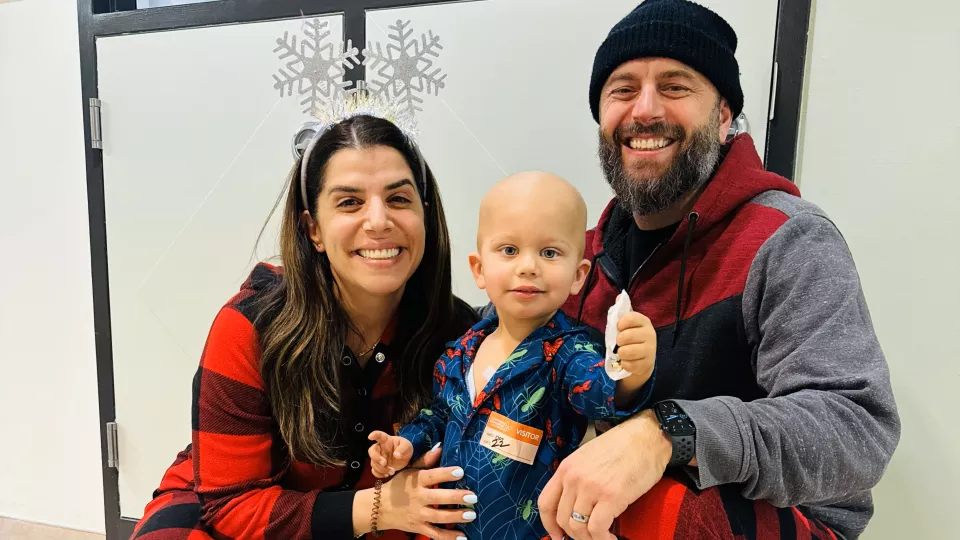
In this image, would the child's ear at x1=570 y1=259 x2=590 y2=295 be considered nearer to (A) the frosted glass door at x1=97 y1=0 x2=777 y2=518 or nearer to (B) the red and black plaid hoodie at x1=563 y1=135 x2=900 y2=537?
(B) the red and black plaid hoodie at x1=563 y1=135 x2=900 y2=537

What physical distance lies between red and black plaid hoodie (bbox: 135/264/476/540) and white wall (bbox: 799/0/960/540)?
136 cm

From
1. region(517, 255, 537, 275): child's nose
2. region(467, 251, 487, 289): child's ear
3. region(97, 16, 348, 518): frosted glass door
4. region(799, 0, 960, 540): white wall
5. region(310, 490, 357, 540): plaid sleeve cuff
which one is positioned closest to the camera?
region(517, 255, 537, 275): child's nose

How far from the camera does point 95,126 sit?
7.08ft

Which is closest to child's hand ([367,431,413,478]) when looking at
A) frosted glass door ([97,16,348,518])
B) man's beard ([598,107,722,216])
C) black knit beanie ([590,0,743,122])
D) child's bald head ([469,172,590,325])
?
child's bald head ([469,172,590,325])

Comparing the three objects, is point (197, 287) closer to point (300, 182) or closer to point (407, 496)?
point (300, 182)

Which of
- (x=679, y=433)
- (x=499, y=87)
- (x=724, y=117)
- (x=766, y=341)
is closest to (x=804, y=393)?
(x=766, y=341)

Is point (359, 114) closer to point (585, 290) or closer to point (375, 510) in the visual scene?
point (585, 290)

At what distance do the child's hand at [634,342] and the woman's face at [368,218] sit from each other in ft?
2.10

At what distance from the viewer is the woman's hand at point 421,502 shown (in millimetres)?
1062

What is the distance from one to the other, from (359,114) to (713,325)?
0.95 m

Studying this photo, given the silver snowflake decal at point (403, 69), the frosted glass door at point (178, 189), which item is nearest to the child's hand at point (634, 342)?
the silver snowflake decal at point (403, 69)

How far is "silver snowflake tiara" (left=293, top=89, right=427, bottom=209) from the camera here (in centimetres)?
136

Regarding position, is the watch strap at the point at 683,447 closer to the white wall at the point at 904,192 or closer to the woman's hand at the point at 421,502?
the woman's hand at the point at 421,502

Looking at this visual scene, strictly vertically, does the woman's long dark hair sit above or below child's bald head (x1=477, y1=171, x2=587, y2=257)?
below
